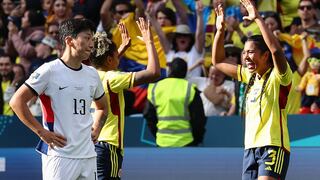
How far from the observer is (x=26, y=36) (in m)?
14.1

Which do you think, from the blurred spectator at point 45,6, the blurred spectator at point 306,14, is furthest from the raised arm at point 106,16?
the blurred spectator at point 306,14

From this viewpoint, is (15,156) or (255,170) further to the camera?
(15,156)

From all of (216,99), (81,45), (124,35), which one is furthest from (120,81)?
(216,99)

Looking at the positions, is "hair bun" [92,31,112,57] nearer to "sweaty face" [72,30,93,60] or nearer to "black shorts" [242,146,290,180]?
"sweaty face" [72,30,93,60]

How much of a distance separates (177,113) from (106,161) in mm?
2942

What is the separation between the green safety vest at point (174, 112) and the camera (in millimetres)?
10531

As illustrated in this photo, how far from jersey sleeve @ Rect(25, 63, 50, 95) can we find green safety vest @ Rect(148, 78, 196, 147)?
4018mm

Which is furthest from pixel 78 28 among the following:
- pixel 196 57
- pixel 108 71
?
pixel 196 57

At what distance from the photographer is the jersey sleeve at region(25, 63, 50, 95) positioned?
6582 millimetres

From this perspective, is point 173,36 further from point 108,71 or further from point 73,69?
point 73,69

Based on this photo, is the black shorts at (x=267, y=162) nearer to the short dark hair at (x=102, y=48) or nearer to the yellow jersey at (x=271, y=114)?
the yellow jersey at (x=271, y=114)

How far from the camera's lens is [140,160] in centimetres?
920

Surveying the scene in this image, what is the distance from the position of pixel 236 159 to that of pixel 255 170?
5.51 feet

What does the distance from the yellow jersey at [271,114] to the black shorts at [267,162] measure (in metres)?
0.05
